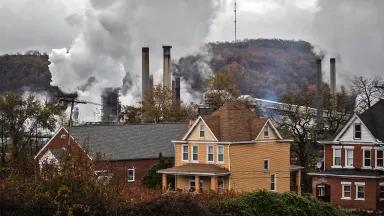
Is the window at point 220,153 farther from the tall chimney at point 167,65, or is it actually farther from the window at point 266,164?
the tall chimney at point 167,65

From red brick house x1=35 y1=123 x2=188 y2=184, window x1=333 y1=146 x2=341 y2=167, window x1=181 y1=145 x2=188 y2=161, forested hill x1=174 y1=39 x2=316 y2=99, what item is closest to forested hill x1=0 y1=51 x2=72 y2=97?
forested hill x1=174 y1=39 x2=316 y2=99

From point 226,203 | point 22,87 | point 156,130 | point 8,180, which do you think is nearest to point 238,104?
point 156,130

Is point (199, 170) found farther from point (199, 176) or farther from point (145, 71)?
point (145, 71)

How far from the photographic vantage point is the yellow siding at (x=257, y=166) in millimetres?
54188

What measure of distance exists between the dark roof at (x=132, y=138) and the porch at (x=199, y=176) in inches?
211

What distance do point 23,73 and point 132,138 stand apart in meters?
62.3

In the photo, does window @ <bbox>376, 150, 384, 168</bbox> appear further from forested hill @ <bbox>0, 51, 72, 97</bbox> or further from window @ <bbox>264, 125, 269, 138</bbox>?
forested hill @ <bbox>0, 51, 72, 97</bbox>

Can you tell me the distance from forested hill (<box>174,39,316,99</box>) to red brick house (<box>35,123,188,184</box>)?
49148 millimetres

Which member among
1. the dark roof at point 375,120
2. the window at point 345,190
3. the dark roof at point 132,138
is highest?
the dark roof at point 375,120

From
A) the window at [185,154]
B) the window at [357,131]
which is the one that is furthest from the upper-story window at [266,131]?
the window at [357,131]

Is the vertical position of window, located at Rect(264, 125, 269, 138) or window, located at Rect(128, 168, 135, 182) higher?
window, located at Rect(264, 125, 269, 138)

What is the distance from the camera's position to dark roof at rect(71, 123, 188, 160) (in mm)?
58719

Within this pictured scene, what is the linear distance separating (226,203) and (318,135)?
45634 millimetres

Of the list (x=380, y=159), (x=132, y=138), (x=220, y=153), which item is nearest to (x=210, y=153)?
(x=220, y=153)
